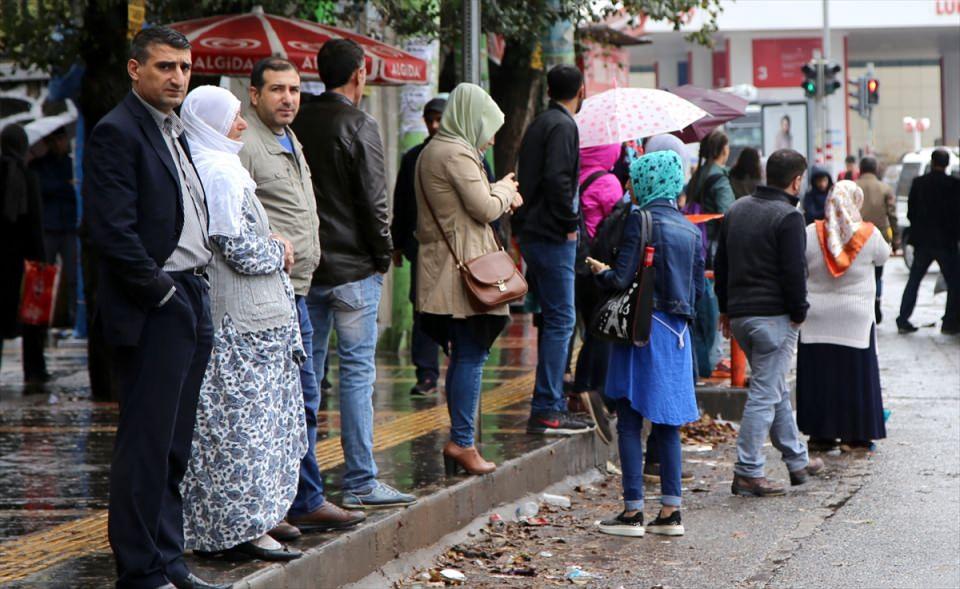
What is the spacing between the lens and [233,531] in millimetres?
5715

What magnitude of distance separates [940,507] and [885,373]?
6290mm

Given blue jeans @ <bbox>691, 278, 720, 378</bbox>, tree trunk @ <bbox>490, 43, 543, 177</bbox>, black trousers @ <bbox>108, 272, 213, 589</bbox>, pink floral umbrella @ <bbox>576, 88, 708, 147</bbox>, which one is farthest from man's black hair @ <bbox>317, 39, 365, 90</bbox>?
tree trunk @ <bbox>490, 43, 543, 177</bbox>

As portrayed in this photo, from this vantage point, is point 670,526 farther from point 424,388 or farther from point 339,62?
point 424,388

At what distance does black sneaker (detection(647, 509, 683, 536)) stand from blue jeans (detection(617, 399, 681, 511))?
59mm

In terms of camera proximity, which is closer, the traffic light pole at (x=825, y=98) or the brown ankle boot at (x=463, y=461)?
the brown ankle boot at (x=463, y=461)

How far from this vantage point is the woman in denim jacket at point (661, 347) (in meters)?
7.62

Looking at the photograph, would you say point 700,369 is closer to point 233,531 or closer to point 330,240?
point 330,240

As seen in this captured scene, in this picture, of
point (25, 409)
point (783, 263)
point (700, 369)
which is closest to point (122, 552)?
point (783, 263)

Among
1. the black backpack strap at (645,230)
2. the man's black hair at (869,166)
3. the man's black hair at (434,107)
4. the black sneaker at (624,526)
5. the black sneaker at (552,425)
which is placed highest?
the man's black hair at (434,107)

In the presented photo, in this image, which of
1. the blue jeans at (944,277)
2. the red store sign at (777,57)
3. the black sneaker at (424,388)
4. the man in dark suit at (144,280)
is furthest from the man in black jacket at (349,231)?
the red store sign at (777,57)

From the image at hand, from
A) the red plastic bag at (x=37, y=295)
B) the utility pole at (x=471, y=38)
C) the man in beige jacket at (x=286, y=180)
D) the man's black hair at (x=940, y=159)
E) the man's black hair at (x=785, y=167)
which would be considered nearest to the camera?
the man in beige jacket at (x=286, y=180)

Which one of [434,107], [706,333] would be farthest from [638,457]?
[706,333]

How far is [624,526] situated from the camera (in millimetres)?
7695

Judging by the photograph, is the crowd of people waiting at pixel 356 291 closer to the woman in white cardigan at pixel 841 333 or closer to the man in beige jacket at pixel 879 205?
the woman in white cardigan at pixel 841 333
